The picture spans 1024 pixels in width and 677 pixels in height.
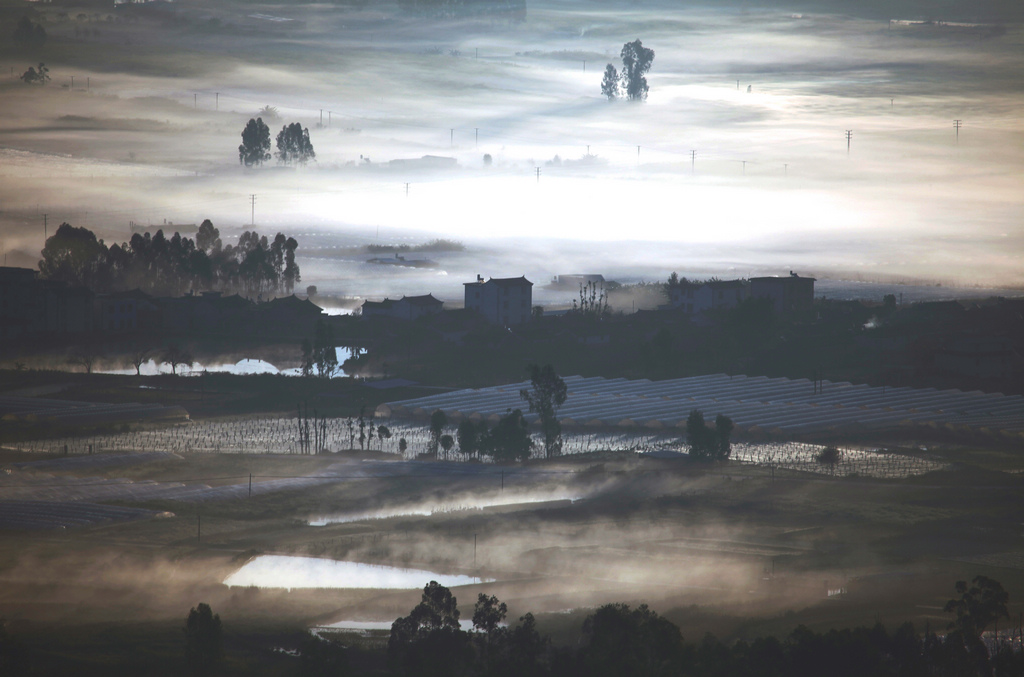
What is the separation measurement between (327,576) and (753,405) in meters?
23.3

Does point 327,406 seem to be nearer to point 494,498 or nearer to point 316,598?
point 494,498

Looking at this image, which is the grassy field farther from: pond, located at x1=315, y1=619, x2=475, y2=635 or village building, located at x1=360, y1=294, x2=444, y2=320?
village building, located at x1=360, y1=294, x2=444, y2=320

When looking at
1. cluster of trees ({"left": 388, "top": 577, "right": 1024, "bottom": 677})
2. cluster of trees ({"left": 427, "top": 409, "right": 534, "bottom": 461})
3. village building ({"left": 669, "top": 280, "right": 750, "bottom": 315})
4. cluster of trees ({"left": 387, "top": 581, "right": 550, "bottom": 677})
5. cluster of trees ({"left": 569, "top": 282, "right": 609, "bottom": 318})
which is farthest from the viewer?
village building ({"left": 669, "top": 280, "right": 750, "bottom": 315})

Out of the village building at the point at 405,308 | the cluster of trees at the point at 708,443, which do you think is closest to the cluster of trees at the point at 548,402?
the cluster of trees at the point at 708,443

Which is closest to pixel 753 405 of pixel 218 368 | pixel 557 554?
pixel 557 554

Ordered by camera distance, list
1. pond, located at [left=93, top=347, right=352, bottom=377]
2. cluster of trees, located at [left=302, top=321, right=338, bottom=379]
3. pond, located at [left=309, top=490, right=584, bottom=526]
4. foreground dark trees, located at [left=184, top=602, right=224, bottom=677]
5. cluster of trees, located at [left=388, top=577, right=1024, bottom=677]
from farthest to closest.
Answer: pond, located at [left=93, top=347, right=352, bottom=377], cluster of trees, located at [left=302, top=321, right=338, bottom=379], pond, located at [left=309, top=490, right=584, bottom=526], foreground dark trees, located at [left=184, top=602, right=224, bottom=677], cluster of trees, located at [left=388, top=577, right=1024, bottom=677]

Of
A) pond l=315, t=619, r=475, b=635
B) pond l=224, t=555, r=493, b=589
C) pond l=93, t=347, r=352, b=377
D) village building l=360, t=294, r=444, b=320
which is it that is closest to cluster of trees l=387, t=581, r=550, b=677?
pond l=315, t=619, r=475, b=635

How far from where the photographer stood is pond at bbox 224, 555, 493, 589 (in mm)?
22605

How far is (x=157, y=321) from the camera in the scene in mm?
60344

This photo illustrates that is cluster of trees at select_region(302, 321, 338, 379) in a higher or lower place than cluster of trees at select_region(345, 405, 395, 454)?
higher

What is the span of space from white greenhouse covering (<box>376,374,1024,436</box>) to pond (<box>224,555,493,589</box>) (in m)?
15.8

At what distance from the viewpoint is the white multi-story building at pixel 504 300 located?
63.2 metres

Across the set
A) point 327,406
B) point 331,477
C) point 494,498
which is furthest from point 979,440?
point 327,406

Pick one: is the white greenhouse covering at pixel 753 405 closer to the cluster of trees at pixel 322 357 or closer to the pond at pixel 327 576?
the cluster of trees at pixel 322 357
